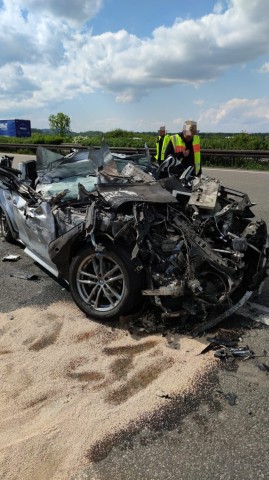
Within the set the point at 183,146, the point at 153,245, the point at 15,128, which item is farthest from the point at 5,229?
the point at 15,128

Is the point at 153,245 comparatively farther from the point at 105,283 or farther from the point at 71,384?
the point at 71,384

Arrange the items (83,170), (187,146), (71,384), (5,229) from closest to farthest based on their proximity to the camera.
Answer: (71,384)
(83,170)
(5,229)
(187,146)

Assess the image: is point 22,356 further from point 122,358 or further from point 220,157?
point 220,157

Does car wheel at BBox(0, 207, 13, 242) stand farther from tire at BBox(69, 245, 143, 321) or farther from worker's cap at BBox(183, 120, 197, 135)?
worker's cap at BBox(183, 120, 197, 135)

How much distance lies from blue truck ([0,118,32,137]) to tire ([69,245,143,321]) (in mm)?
41599

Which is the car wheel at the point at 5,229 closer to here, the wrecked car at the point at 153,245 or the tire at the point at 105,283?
the wrecked car at the point at 153,245

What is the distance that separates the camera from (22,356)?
3.52 metres

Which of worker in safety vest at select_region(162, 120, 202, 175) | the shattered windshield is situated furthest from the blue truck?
the shattered windshield

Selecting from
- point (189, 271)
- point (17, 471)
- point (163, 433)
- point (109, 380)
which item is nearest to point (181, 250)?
point (189, 271)

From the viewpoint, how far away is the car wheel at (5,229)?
21.7 ft

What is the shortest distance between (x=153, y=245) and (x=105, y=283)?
1.96 ft

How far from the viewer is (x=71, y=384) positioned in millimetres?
3158

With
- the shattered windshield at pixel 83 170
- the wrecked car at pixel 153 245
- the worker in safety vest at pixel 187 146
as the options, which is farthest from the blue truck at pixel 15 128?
Result: the wrecked car at pixel 153 245

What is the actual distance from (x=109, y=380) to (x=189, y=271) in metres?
1.12
